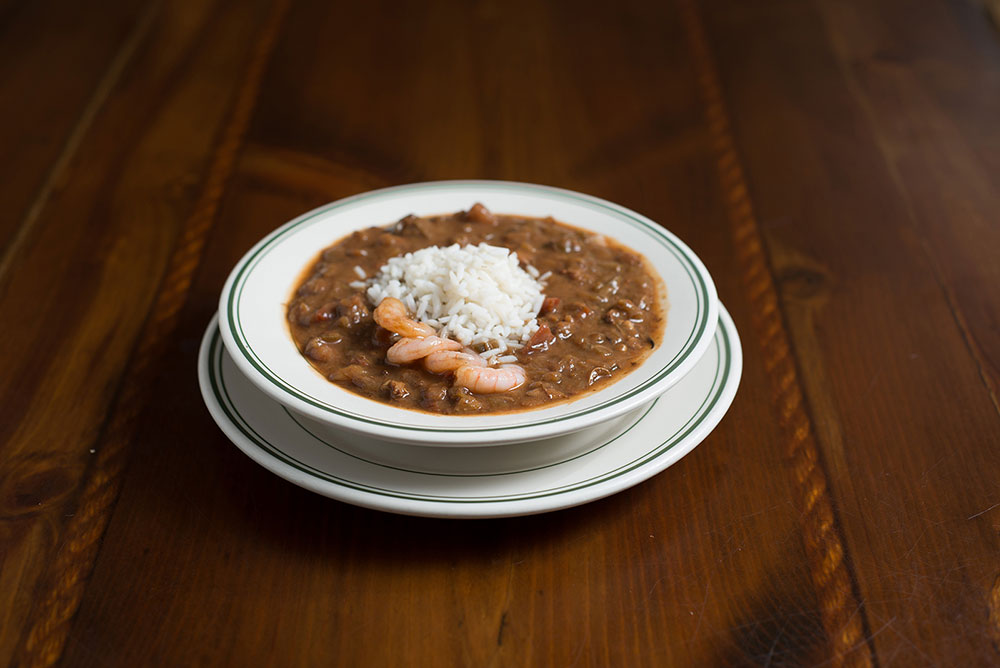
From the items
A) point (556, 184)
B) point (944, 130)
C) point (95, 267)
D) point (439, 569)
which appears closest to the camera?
point (439, 569)

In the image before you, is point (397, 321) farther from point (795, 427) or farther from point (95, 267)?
point (95, 267)

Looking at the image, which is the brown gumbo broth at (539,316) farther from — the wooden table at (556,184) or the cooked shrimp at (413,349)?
the wooden table at (556,184)

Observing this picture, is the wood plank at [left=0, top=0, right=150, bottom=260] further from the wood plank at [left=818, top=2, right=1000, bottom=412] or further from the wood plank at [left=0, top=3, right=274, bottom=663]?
the wood plank at [left=818, top=2, right=1000, bottom=412]

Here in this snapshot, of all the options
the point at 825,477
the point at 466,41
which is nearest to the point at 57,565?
the point at 825,477

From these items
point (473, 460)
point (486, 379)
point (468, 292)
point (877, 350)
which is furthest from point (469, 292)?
point (877, 350)

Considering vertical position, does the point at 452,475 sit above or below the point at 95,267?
above

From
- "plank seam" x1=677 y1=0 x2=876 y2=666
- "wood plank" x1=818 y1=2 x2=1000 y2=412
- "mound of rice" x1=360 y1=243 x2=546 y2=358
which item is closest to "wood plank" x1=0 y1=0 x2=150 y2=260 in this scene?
"mound of rice" x1=360 y1=243 x2=546 y2=358
